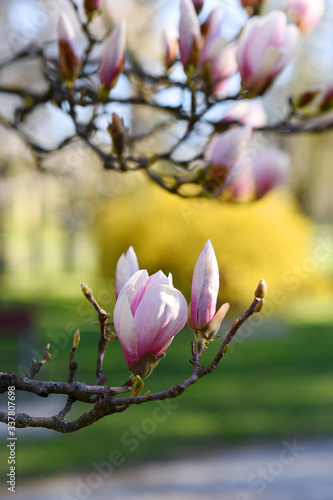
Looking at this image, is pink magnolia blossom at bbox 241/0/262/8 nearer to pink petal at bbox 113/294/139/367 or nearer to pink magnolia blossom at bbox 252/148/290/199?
pink magnolia blossom at bbox 252/148/290/199

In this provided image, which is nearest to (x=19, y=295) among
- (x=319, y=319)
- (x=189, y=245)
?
(x=189, y=245)

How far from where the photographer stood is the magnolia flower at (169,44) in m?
2.02

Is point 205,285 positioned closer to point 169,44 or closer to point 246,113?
point 246,113

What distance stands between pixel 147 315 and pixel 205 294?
0.10 metres

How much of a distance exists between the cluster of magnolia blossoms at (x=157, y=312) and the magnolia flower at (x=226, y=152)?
0.66 m

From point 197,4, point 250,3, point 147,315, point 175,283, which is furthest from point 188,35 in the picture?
point 175,283

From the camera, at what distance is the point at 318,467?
5512mm

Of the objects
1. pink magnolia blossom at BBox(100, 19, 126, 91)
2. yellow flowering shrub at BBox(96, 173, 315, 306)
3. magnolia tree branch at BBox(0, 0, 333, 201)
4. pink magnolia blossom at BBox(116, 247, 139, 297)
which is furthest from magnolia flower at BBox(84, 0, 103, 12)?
yellow flowering shrub at BBox(96, 173, 315, 306)

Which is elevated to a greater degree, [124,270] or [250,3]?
[250,3]

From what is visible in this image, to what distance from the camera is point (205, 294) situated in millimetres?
1055

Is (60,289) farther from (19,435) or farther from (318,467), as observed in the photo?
(318,467)

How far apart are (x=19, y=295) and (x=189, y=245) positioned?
18.5 feet

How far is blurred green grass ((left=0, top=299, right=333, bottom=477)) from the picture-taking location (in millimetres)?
5758

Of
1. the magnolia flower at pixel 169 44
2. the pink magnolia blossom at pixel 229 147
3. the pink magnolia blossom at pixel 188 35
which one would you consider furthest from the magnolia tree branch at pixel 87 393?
the magnolia flower at pixel 169 44
